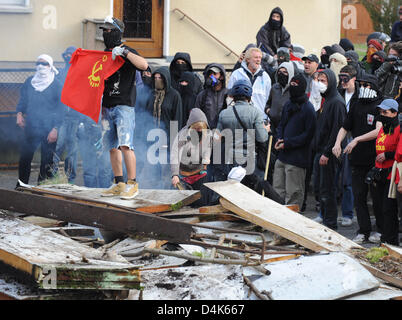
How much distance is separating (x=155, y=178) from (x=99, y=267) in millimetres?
5552

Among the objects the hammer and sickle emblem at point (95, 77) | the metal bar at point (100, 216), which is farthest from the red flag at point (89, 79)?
the metal bar at point (100, 216)

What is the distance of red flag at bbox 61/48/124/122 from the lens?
8422mm

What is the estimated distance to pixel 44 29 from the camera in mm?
13820

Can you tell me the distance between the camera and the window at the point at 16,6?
44.6 feet

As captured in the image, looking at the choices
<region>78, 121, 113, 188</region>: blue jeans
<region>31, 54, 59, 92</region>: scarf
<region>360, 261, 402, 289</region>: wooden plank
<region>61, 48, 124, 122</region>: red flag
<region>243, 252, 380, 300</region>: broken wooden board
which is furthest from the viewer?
<region>31, 54, 59, 92</region>: scarf

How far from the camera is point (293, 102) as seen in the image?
999 centimetres

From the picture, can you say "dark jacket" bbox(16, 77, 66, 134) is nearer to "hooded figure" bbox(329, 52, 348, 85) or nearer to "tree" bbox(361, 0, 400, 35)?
"hooded figure" bbox(329, 52, 348, 85)

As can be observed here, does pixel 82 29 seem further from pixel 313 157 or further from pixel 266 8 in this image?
pixel 313 157

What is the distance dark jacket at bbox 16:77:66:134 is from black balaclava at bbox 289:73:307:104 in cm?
321

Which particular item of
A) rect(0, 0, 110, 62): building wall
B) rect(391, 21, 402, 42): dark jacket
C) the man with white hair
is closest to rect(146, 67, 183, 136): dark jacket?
the man with white hair

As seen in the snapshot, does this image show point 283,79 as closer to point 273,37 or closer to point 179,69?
point 179,69

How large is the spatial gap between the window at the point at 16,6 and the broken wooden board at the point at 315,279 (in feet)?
30.4

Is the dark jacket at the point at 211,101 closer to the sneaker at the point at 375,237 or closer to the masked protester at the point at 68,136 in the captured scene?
the masked protester at the point at 68,136

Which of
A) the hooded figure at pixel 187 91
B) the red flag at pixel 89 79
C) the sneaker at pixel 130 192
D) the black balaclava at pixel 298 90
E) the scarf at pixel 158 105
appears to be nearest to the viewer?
the sneaker at pixel 130 192
